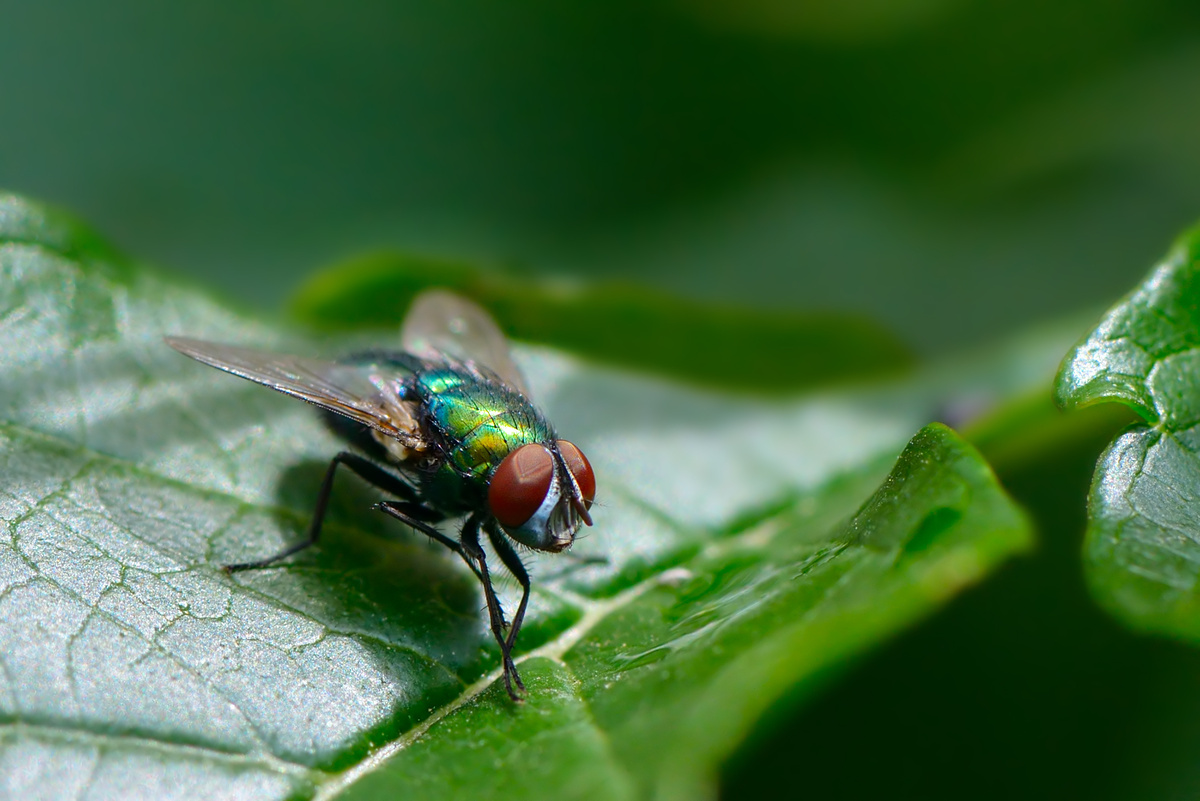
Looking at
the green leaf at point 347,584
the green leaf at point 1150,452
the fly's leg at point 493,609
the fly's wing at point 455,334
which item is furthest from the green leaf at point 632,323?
A: the green leaf at point 1150,452

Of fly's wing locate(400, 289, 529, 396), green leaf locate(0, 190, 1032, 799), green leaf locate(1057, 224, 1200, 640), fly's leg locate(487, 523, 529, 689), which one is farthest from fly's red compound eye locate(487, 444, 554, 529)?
green leaf locate(1057, 224, 1200, 640)

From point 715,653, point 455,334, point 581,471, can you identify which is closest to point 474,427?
point 581,471

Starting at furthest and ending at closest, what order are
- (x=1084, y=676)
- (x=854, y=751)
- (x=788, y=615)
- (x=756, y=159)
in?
1. (x=756, y=159)
2. (x=1084, y=676)
3. (x=854, y=751)
4. (x=788, y=615)

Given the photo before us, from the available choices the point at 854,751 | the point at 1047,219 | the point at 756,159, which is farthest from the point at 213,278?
the point at 1047,219

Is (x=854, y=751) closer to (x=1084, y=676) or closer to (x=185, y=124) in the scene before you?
(x=1084, y=676)

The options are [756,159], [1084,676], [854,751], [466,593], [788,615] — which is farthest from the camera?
[756,159]

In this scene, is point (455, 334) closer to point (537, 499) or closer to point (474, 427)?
point (474, 427)
